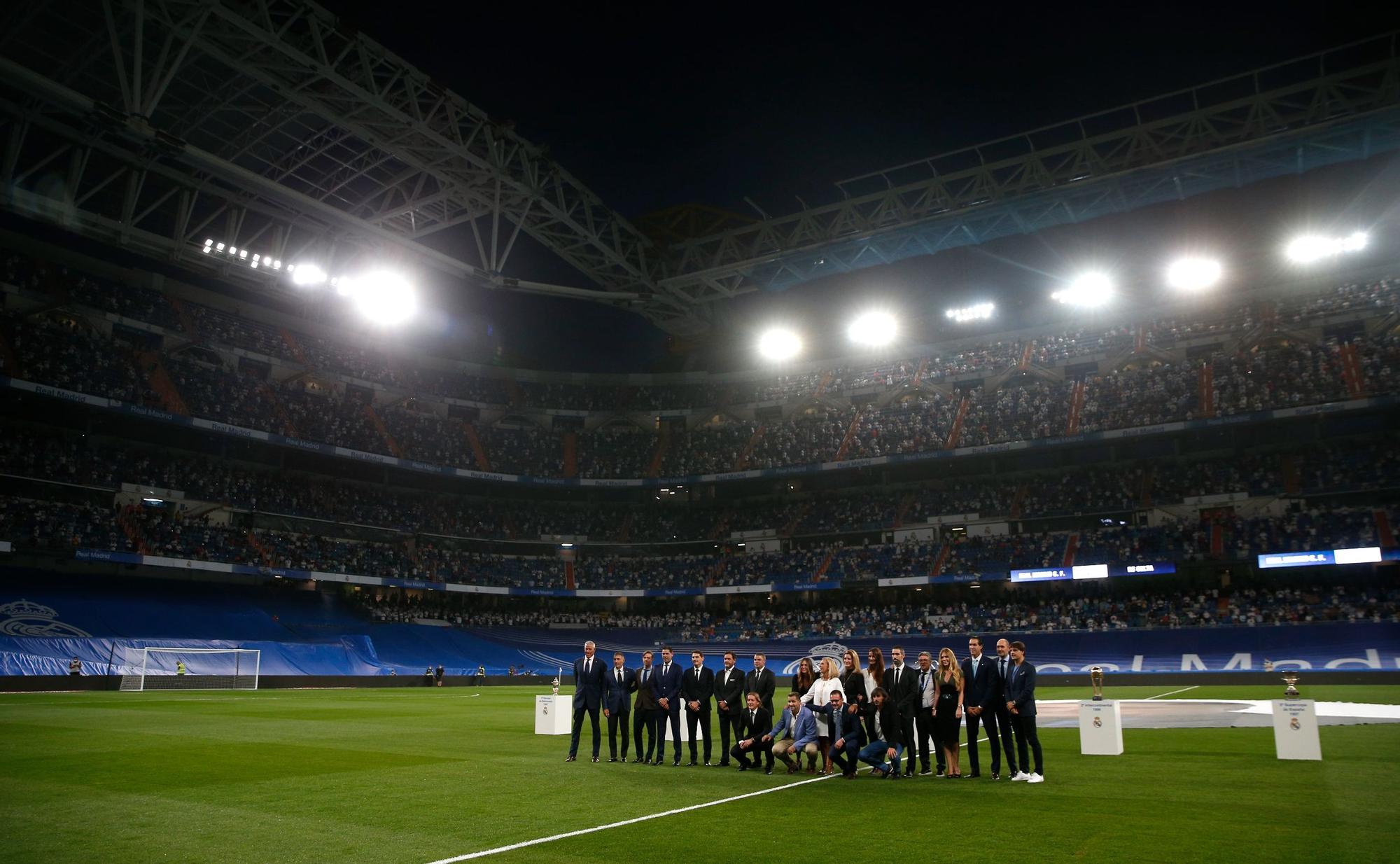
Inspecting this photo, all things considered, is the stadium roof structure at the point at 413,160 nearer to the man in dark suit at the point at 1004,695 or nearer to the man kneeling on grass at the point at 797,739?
the man kneeling on grass at the point at 797,739

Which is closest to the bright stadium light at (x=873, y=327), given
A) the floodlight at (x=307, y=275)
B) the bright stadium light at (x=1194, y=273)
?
the bright stadium light at (x=1194, y=273)

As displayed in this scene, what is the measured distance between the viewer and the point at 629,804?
10422 mm

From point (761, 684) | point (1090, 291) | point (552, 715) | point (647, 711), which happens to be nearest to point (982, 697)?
point (761, 684)

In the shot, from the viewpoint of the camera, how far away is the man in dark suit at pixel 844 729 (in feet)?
41.9

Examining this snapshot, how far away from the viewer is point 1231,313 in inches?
2092

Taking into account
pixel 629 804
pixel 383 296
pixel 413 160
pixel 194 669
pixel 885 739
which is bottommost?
pixel 629 804

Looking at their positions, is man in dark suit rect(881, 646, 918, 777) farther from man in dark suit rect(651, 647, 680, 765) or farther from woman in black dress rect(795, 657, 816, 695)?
man in dark suit rect(651, 647, 680, 765)

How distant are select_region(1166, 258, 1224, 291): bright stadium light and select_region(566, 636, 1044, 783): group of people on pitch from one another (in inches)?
1866

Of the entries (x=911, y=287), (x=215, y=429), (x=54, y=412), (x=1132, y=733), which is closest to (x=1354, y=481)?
(x=911, y=287)

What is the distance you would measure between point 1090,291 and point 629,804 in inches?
2070

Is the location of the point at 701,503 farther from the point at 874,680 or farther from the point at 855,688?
the point at 855,688

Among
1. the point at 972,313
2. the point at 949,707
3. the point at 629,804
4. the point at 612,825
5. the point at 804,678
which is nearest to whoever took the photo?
the point at 612,825

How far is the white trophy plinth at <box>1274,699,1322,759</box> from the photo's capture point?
13.3 meters

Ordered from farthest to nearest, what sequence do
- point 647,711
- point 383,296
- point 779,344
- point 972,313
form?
1. point 779,344
2. point 972,313
3. point 383,296
4. point 647,711
